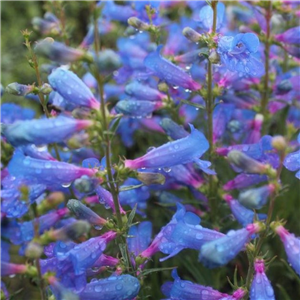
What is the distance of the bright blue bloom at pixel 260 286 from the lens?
6.99ft

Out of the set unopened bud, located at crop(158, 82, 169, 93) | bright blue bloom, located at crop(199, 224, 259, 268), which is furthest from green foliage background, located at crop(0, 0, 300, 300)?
unopened bud, located at crop(158, 82, 169, 93)

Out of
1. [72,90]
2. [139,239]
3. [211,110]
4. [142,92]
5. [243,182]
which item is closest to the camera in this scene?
[72,90]

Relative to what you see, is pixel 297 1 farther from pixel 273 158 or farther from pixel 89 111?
pixel 89 111

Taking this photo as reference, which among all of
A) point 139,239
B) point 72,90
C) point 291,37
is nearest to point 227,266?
point 139,239

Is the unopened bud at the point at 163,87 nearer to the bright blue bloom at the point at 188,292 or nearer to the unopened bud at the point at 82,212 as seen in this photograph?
the unopened bud at the point at 82,212

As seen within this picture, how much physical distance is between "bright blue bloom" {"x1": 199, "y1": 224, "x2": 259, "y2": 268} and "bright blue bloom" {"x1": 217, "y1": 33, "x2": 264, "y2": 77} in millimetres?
879

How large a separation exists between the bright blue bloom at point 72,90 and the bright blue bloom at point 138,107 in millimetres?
916

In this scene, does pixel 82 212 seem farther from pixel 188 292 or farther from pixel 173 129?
pixel 173 129

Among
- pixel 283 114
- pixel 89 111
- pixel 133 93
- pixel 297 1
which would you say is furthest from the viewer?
pixel 283 114

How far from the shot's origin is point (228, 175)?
370cm

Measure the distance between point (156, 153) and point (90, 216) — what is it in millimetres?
410

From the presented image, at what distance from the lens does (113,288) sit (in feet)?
7.13

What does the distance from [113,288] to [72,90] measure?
33.2 inches

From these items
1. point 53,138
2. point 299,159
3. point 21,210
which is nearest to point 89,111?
point 53,138
